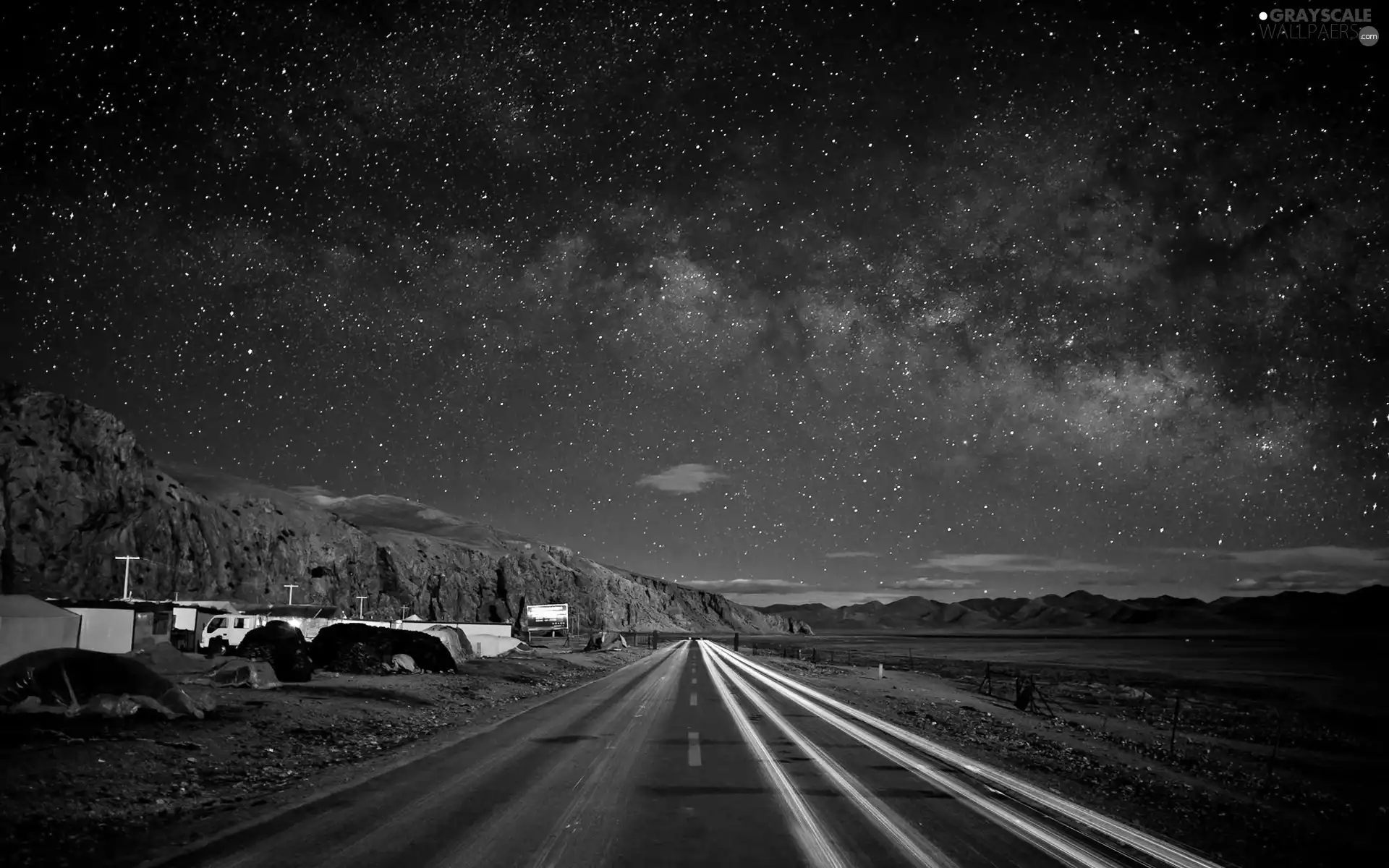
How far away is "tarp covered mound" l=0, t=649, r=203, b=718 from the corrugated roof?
1782 cm

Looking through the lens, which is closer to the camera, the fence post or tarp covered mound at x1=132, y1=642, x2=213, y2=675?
the fence post

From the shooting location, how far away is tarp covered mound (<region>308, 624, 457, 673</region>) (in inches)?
1177

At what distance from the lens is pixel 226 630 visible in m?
49.8

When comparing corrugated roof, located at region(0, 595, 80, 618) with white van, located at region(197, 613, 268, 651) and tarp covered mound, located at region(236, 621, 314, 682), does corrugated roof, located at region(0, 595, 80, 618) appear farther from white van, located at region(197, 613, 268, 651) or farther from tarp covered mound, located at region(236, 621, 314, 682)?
white van, located at region(197, 613, 268, 651)

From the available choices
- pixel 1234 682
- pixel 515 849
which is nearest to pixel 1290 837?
pixel 515 849

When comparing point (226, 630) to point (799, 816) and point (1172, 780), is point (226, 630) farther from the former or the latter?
point (1172, 780)

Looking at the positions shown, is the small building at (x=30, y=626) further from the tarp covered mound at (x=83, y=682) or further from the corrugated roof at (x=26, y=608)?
the tarp covered mound at (x=83, y=682)

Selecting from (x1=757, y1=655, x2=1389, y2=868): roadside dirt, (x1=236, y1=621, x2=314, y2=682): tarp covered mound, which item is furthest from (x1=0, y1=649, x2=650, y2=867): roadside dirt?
(x1=757, y1=655, x2=1389, y2=868): roadside dirt

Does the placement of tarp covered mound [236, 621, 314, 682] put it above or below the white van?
above

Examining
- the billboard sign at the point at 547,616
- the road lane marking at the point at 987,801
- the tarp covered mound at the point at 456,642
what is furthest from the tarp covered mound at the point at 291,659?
the billboard sign at the point at 547,616

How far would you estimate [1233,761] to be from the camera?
18875 millimetres

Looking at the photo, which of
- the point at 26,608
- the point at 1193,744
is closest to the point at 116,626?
the point at 26,608

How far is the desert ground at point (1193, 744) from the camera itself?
9.27 metres

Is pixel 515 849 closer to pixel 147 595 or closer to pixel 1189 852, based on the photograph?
pixel 1189 852
